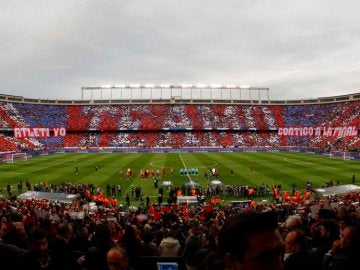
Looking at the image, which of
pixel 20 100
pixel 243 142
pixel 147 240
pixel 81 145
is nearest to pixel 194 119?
pixel 243 142

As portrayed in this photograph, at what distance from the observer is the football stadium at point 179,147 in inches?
1676

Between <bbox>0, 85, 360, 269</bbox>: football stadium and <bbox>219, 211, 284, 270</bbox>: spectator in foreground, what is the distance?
1057 inches

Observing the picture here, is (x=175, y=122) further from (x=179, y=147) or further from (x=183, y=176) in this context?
(x=183, y=176)

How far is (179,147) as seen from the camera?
102500mm

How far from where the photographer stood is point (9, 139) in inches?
3637

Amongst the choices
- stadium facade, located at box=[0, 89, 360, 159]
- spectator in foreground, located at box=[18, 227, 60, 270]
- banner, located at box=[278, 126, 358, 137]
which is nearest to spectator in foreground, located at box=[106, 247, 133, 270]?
spectator in foreground, located at box=[18, 227, 60, 270]

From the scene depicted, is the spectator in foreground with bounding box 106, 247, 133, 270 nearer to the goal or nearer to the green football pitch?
the green football pitch

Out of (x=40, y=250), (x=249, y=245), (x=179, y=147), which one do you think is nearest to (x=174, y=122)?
(x=179, y=147)

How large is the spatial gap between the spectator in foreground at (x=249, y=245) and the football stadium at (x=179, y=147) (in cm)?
2685

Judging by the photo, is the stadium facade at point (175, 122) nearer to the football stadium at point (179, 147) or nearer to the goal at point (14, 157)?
the football stadium at point (179, 147)

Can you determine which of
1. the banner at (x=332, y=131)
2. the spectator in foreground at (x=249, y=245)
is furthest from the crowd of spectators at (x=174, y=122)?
the spectator in foreground at (x=249, y=245)

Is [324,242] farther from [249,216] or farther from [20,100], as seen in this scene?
[20,100]

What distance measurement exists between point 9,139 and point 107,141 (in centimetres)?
2693

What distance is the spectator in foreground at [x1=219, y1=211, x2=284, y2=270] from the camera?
2.52 metres
